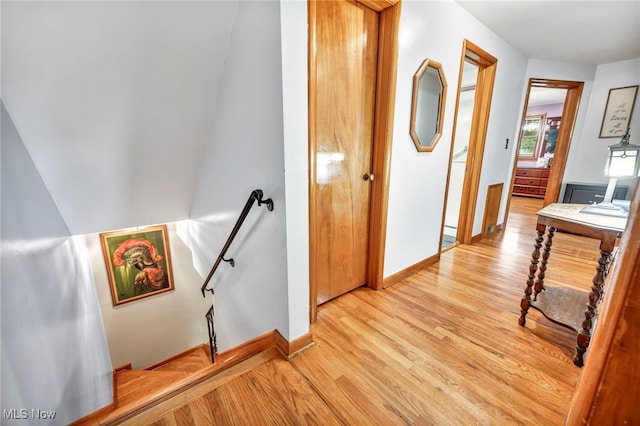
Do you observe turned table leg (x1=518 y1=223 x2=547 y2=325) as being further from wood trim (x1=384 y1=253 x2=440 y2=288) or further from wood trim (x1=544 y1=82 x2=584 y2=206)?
wood trim (x1=544 y1=82 x2=584 y2=206)

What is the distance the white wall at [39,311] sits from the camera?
1050 millimetres

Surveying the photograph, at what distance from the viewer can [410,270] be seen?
2303 mm

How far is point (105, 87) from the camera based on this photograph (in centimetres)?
142

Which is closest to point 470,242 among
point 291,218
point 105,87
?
point 291,218

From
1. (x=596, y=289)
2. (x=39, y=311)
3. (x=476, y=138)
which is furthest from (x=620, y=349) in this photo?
(x=476, y=138)

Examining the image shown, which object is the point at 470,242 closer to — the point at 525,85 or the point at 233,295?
the point at 525,85

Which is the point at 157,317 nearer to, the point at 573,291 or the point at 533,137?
the point at 573,291

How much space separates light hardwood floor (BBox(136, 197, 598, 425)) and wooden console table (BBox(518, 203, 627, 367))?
18 cm

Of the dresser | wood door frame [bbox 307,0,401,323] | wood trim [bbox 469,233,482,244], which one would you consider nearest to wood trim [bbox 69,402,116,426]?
wood door frame [bbox 307,0,401,323]

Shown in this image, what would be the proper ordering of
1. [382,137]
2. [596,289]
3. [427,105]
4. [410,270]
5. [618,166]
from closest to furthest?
[596,289], [618,166], [382,137], [427,105], [410,270]

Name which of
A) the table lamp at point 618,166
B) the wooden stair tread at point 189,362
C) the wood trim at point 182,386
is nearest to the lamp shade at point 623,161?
the table lamp at point 618,166

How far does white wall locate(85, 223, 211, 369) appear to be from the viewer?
3.21 metres

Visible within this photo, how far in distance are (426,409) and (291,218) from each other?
1041 millimetres

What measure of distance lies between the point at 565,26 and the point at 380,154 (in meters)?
2.35
